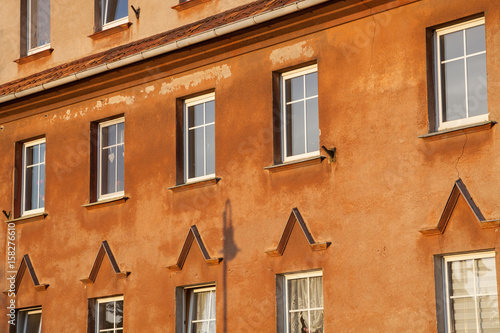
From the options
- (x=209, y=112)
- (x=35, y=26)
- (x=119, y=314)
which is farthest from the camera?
(x=35, y=26)

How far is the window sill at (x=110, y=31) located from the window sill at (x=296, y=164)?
5.31 m

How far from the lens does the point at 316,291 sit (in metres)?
14.8

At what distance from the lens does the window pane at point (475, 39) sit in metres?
13.5

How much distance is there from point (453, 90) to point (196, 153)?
496 cm

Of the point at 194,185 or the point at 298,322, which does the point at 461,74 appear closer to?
the point at 298,322

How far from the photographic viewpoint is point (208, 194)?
642 inches

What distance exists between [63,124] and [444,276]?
8.74m

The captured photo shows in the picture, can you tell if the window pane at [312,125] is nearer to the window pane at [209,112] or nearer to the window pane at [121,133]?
the window pane at [209,112]

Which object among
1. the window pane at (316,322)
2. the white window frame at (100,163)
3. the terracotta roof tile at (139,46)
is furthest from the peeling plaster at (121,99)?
the window pane at (316,322)

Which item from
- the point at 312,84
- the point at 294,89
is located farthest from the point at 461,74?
the point at 294,89

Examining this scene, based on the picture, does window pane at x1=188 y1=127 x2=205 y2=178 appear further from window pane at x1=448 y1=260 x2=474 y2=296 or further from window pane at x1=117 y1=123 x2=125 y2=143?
window pane at x1=448 y1=260 x2=474 y2=296

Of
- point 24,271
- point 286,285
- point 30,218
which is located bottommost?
point 286,285

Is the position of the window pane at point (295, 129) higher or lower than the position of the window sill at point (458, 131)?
higher

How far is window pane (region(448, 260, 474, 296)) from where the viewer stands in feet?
43.1
